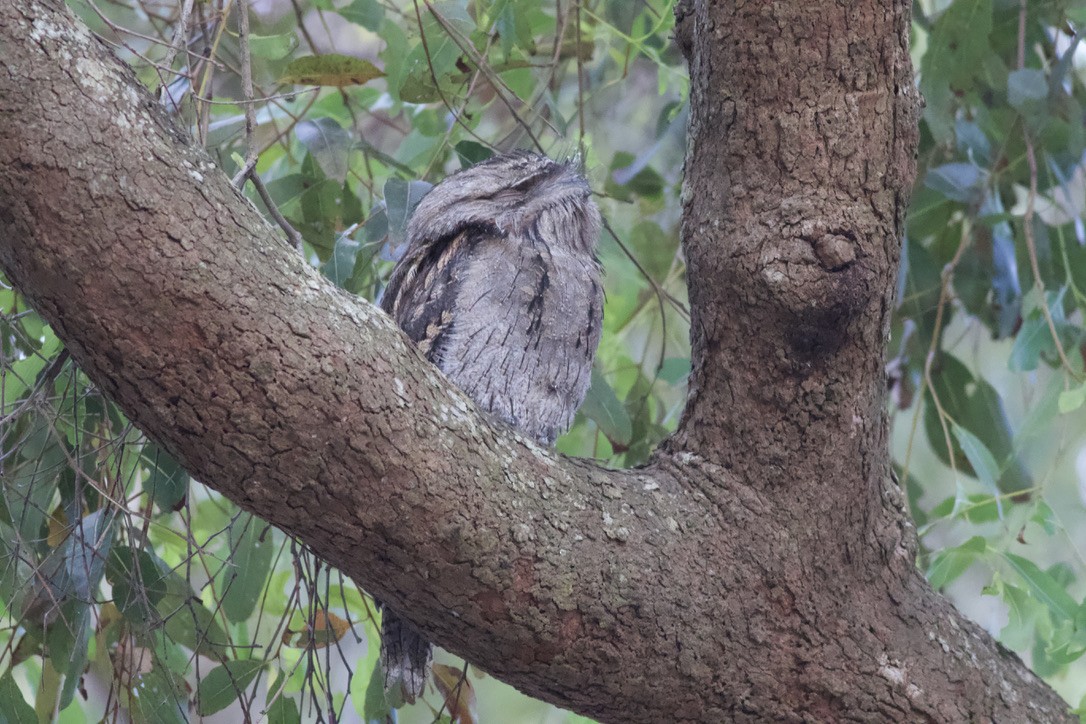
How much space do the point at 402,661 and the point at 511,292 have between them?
2.91 feet

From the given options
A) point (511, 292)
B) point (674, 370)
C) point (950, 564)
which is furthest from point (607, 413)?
point (950, 564)

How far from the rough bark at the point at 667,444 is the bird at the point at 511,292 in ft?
1.76

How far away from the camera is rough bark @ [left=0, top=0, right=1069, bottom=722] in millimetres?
1427

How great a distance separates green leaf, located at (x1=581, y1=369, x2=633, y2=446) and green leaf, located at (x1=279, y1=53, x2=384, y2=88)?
0.95 metres

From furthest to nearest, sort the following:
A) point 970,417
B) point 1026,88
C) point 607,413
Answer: point 970,417 → point 1026,88 → point 607,413

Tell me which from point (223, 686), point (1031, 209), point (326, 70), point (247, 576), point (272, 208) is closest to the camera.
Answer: point (272, 208)

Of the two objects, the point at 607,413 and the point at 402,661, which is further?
the point at 607,413

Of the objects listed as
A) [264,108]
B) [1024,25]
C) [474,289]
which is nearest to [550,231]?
[474,289]

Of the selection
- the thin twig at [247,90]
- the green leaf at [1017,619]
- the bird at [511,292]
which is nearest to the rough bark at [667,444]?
the green leaf at [1017,619]

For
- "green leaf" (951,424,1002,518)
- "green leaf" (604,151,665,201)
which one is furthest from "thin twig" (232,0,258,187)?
"green leaf" (951,424,1002,518)

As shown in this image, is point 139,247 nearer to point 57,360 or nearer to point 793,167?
point 57,360

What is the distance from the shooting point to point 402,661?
212 cm

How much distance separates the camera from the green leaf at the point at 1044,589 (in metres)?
2.28

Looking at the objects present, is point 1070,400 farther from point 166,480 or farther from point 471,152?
point 166,480
